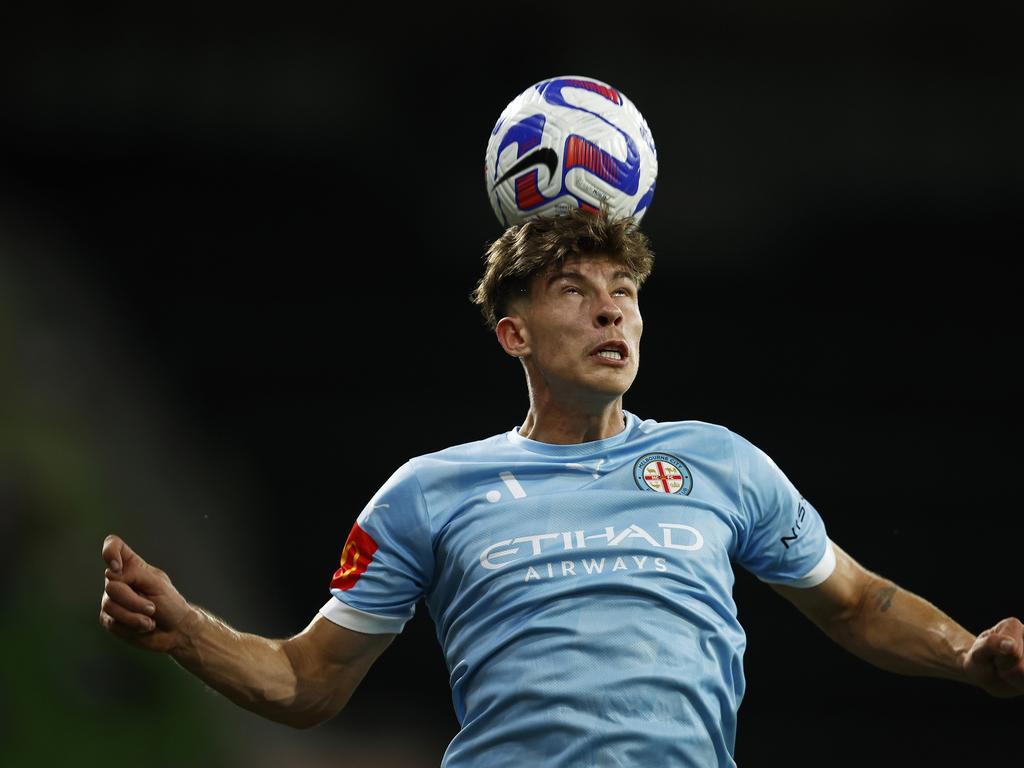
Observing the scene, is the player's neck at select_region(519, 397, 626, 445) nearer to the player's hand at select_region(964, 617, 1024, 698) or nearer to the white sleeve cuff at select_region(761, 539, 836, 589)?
the white sleeve cuff at select_region(761, 539, 836, 589)

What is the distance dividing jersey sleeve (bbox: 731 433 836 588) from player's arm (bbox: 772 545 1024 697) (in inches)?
2.7

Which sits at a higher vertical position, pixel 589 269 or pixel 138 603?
pixel 589 269

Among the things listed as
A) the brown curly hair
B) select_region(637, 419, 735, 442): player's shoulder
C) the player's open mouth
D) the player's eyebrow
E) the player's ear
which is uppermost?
the brown curly hair

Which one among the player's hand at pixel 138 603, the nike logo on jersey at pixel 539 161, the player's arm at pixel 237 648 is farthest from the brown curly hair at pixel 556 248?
the player's hand at pixel 138 603

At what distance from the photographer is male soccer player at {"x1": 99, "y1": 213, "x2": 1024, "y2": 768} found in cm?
283

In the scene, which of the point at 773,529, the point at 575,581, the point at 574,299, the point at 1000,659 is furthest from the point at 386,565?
the point at 1000,659

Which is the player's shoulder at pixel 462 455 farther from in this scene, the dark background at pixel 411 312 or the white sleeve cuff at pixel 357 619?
the dark background at pixel 411 312

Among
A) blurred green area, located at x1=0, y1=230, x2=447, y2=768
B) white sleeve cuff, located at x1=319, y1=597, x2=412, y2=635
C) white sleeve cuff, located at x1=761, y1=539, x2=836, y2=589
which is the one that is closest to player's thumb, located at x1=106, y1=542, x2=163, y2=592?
white sleeve cuff, located at x1=319, y1=597, x2=412, y2=635

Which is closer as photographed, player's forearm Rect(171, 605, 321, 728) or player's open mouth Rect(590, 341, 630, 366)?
player's forearm Rect(171, 605, 321, 728)

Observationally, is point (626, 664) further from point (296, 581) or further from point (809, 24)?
point (809, 24)

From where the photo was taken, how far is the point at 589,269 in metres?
3.31

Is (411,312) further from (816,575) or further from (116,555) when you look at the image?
(116,555)

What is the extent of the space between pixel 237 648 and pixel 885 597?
1638mm

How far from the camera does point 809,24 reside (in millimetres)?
8867
